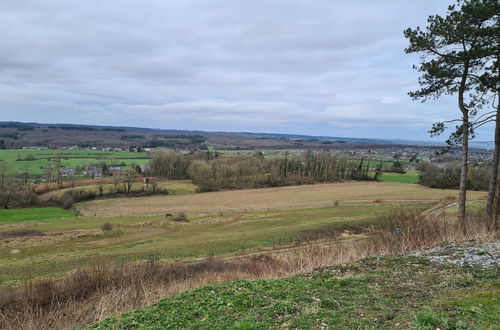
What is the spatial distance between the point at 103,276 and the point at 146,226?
1273 inches

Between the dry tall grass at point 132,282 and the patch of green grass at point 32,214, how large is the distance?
5128 centimetres

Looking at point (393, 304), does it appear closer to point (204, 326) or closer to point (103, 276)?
point (204, 326)

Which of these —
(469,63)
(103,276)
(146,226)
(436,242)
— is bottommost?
(146,226)

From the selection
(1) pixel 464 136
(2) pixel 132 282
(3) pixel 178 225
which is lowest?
(3) pixel 178 225

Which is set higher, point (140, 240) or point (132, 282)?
point (132, 282)

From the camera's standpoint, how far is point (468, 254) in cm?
1160

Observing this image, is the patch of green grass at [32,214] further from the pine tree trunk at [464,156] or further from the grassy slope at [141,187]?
the pine tree trunk at [464,156]

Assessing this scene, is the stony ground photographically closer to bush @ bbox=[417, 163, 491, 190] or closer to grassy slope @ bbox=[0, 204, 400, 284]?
grassy slope @ bbox=[0, 204, 400, 284]

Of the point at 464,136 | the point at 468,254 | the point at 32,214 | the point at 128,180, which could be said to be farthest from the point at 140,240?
the point at 128,180

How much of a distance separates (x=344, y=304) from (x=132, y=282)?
767 cm

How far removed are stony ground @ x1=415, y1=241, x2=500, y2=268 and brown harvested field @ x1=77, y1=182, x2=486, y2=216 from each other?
47811 mm

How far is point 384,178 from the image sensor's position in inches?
4112

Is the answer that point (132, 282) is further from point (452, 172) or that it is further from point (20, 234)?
point (452, 172)

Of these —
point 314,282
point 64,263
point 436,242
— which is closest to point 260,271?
point 314,282
